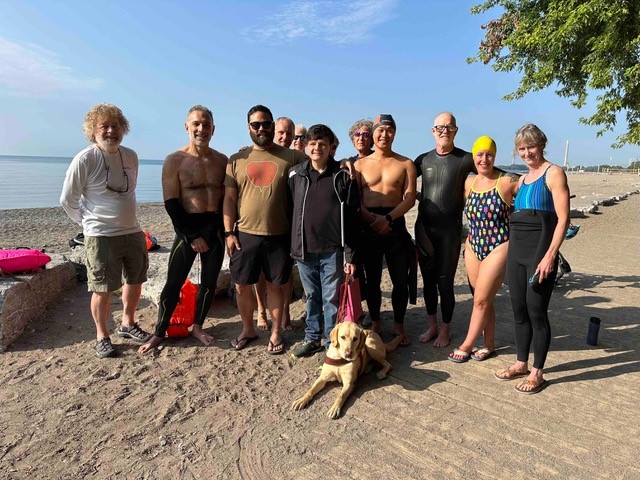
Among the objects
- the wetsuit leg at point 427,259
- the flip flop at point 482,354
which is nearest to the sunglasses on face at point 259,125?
the wetsuit leg at point 427,259

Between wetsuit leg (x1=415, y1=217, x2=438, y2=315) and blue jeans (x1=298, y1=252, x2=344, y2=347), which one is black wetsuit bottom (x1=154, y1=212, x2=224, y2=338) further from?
wetsuit leg (x1=415, y1=217, x2=438, y2=315)

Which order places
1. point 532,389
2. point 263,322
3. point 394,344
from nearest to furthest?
point 532,389 → point 394,344 → point 263,322

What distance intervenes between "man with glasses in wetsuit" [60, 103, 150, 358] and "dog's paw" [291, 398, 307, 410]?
83.0 inches

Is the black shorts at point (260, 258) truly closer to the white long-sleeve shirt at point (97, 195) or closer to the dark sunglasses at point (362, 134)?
the white long-sleeve shirt at point (97, 195)

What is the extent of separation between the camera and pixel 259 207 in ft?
13.5

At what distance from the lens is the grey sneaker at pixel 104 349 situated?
13.9ft

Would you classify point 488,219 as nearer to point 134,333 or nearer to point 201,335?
point 201,335

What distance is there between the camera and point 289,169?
417 centimetres

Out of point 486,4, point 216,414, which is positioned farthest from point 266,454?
point 486,4

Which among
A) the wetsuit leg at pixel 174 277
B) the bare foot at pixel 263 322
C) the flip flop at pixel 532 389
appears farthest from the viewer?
the bare foot at pixel 263 322

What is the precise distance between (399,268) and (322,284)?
908 millimetres

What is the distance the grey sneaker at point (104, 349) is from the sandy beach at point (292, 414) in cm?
10

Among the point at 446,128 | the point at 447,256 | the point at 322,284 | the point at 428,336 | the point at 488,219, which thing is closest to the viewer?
the point at 488,219

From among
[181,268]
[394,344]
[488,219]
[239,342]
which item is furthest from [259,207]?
[488,219]
